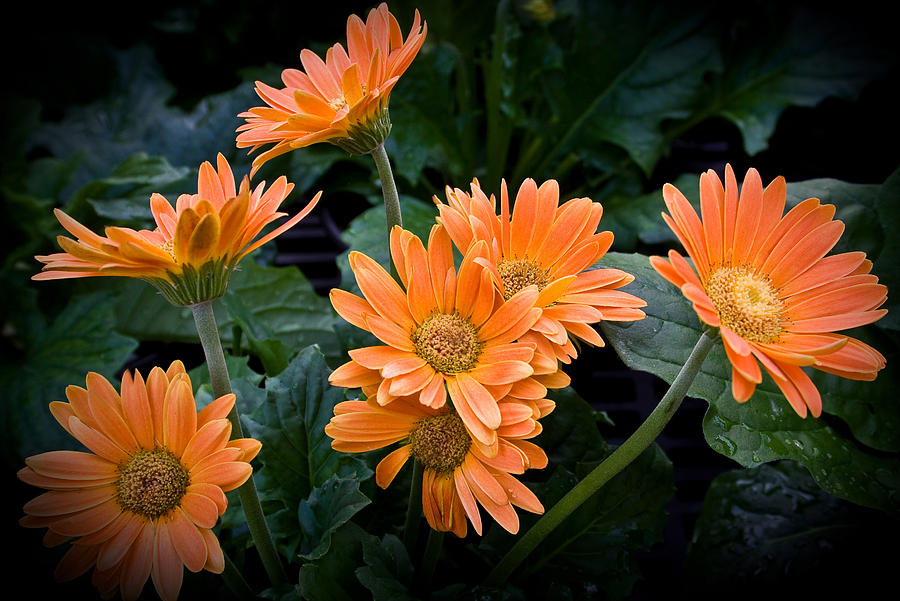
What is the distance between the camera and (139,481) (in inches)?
15.1

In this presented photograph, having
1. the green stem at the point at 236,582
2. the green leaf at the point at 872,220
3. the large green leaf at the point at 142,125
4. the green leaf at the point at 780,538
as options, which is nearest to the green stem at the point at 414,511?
the green stem at the point at 236,582

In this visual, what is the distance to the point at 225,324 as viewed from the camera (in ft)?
2.85

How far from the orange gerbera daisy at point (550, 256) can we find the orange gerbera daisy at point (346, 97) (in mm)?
72

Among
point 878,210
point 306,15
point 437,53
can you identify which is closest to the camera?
point 878,210

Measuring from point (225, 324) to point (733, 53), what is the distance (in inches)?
35.6

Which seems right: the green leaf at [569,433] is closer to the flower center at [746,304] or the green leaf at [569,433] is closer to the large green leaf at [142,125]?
the flower center at [746,304]

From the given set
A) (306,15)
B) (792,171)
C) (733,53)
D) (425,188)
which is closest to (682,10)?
(733,53)

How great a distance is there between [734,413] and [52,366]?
765mm

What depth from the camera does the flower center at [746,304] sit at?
1.28ft

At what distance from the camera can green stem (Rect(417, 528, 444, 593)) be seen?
1.53 feet

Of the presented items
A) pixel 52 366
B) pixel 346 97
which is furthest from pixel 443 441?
pixel 52 366

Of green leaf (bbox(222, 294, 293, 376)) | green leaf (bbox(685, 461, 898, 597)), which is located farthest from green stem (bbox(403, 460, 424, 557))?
green leaf (bbox(685, 461, 898, 597))

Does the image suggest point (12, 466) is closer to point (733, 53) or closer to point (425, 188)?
point (425, 188)

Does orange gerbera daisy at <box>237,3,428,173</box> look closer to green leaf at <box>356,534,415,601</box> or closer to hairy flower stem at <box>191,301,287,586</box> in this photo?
hairy flower stem at <box>191,301,287,586</box>
